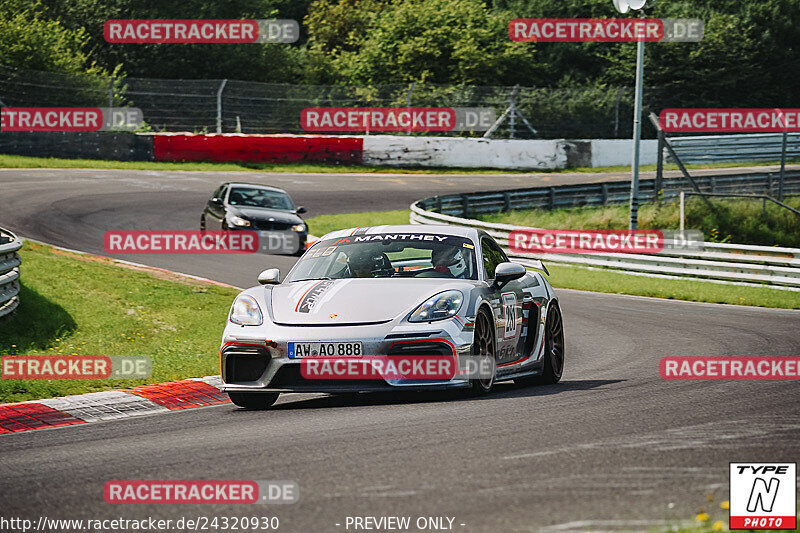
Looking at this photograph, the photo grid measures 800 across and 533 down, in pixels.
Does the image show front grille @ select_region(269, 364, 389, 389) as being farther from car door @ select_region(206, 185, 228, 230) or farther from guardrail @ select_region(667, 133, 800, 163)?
guardrail @ select_region(667, 133, 800, 163)

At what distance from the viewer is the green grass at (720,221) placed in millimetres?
27484

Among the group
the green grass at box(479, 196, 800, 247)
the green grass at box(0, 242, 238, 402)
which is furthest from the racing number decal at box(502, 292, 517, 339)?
the green grass at box(479, 196, 800, 247)

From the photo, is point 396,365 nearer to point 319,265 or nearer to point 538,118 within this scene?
point 319,265

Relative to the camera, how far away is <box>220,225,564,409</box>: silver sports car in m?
7.84

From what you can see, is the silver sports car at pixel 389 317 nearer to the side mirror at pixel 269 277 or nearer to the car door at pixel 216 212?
the side mirror at pixel 269 277

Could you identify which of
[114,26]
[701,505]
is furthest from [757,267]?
[114,26]

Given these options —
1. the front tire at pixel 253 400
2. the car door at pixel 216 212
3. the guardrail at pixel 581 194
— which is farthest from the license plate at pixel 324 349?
the guardrail at pixel 581 194

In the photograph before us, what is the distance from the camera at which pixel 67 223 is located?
24.5 meters

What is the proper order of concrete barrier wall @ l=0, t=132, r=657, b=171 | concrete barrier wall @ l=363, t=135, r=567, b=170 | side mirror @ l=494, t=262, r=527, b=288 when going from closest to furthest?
side mirror @ l=494, t=262, r=527, b=288 → concrete barrier wall @ l=0, t=132, r=657, b=171 → concrete barrier wall @ l=363, t=135, r=567, b=170

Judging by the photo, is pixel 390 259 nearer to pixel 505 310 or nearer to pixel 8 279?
pixel 505 310

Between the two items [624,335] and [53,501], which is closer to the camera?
[53,501]

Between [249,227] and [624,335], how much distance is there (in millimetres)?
10161

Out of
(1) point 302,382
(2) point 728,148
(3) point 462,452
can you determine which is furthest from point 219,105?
(3) point 462,452

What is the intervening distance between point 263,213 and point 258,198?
0.79 metres
